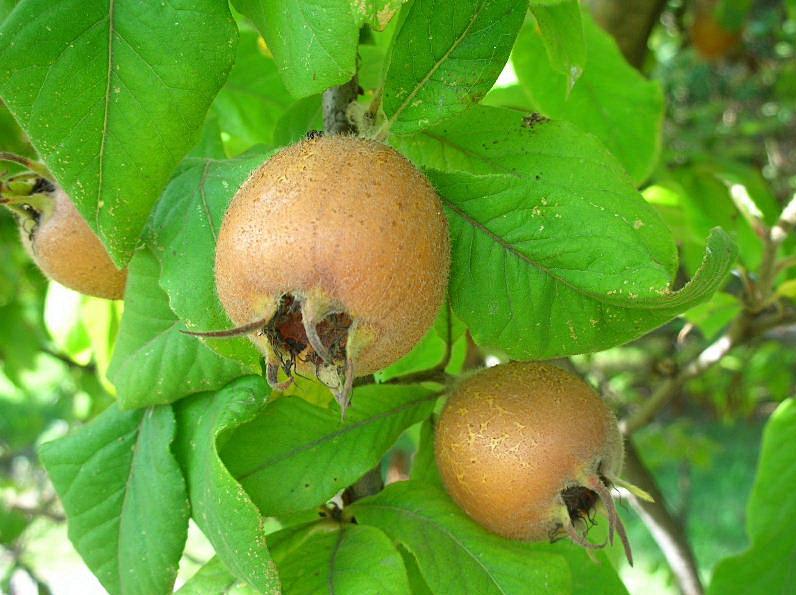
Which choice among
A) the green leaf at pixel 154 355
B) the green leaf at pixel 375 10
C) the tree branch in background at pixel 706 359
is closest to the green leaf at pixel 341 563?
the green leaf at pixel 154 355

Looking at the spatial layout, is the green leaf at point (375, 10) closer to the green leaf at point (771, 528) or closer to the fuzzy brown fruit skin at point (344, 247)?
the fuzzy brown fruit skin at point (344, 247)

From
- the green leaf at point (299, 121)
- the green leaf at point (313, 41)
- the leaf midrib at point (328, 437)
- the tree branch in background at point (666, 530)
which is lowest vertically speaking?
the tree branch in background at point (666, 530)

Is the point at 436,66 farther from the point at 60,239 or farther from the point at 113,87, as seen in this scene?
the point at 60,239

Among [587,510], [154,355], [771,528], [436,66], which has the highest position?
[436,66]

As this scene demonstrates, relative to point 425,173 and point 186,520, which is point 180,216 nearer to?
point 425,173

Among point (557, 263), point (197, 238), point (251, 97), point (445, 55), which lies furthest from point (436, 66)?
point (251, 97)

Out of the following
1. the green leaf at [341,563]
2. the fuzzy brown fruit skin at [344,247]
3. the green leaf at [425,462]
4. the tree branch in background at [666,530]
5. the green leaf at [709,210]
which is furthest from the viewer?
the tree branch in background at [666,530]

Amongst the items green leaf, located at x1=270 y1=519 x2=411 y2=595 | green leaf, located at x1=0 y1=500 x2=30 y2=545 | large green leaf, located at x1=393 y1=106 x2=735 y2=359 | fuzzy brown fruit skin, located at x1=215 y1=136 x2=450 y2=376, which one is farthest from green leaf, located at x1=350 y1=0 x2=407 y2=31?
green leaf, located at x1=0 y1=500 x2=30 y2=545
